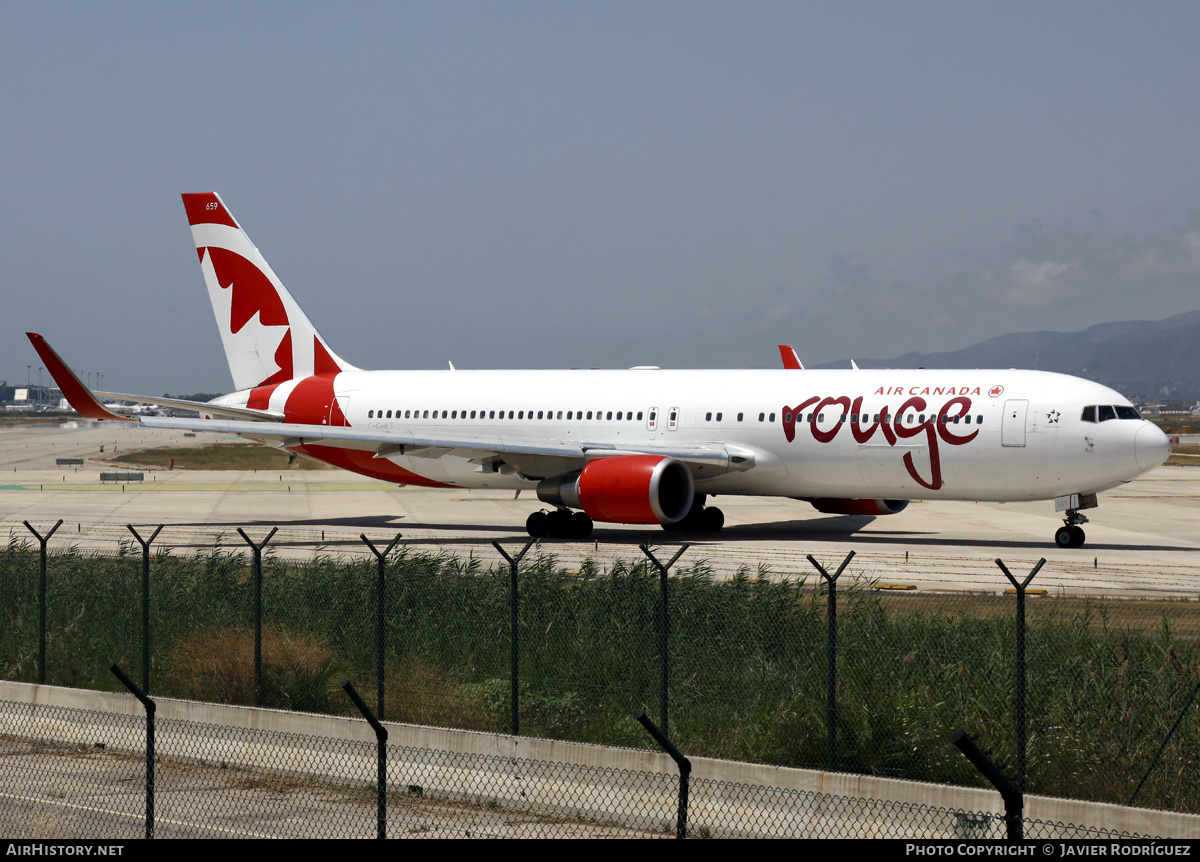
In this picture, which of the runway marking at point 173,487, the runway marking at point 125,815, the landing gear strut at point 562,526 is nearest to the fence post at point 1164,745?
the runway marking at point 125,815

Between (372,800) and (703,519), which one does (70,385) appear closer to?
(703,519)

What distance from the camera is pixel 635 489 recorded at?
28.9 meters

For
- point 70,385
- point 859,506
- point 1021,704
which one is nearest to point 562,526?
point 859,506

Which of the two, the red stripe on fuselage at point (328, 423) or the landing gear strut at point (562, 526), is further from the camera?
the red stripe on fuselage at point (328, 423)

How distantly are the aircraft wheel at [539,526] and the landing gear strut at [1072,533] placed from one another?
11.8 m

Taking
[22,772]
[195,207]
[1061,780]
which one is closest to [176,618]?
[22,772]

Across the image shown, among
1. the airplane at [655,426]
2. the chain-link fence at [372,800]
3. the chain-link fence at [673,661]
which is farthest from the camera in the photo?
the airplane at [655,426]

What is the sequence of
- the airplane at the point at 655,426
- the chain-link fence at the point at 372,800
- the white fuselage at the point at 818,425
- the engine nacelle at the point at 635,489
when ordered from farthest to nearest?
the engine nacelle at the point at 635,489 < the airplane at the point at 655,426 < the white fuselage at the point at 818,425 < the chain-link fence at the point at 372,800

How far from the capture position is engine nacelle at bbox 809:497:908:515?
108ft

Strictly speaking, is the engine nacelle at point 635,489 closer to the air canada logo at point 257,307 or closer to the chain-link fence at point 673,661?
the chain-link fence at point 673,661

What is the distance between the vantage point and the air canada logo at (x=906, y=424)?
28188 mm

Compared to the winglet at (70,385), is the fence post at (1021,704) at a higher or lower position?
lower

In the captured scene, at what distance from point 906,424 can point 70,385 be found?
60.3 feet

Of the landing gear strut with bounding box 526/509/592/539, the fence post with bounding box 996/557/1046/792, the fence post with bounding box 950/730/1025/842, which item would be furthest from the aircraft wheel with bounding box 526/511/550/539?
the fence post with bounding box 950/730/1025/842
